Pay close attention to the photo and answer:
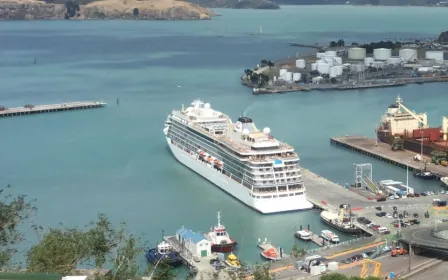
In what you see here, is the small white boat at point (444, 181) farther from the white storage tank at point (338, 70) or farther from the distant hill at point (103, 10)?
the distant hill at point (103, 10)

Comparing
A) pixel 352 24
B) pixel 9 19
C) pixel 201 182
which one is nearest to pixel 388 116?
pixel 201 182

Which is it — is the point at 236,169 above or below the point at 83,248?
below

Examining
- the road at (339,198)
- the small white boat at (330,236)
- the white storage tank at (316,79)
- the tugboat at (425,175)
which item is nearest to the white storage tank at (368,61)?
the white storage tank at (316,79)

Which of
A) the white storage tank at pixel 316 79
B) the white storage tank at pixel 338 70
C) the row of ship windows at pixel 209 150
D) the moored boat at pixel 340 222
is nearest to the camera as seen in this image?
the moored boat at pixel 340 222

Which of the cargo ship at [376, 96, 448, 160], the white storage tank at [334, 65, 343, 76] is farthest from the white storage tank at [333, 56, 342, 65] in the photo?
the cargo ship at [376, 96, 448, 160]

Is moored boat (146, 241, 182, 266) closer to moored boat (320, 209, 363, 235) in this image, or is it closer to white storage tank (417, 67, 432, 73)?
moored boat (320, 209, 363, 235)

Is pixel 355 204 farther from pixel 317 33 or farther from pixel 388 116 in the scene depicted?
pixel 317 33
